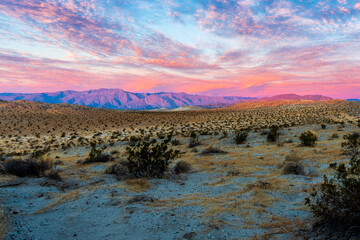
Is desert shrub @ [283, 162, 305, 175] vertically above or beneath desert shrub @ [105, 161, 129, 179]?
above

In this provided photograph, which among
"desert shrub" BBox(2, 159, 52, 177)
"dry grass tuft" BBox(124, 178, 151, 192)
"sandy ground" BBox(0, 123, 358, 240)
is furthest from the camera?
"desert shrub" BBox(2, 159, 52, 177)

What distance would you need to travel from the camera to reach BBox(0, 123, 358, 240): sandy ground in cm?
394

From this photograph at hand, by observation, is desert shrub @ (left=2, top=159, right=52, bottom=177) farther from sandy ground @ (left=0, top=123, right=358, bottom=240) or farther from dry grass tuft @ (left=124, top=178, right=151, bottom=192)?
dry grass tuft @ (left=124, top=178, right=151, bottom=192)

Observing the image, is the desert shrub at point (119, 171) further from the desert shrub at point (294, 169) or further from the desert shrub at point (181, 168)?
the desert shrub at point (294, 169)

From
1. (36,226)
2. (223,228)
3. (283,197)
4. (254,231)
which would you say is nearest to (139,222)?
(223,228)

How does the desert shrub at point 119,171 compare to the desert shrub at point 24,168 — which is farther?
the desert shrub at point 119,171

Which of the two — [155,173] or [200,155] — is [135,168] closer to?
[155,173]

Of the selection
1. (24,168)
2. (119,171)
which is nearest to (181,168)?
(119,171)

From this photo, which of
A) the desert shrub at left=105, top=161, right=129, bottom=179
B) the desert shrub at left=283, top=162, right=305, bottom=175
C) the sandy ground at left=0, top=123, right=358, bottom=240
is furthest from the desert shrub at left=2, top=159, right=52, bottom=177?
the desert shrub at left=283, top=162, right=305, bottom=175

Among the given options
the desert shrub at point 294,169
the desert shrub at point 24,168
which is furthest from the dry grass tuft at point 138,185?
the desert shrub at point 294,169

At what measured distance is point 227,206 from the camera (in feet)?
16.5

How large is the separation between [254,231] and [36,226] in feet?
14.4

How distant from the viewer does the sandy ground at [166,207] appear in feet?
12.9

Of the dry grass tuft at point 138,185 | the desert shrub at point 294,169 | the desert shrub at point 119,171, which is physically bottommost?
the desert shrub at point 119,171
